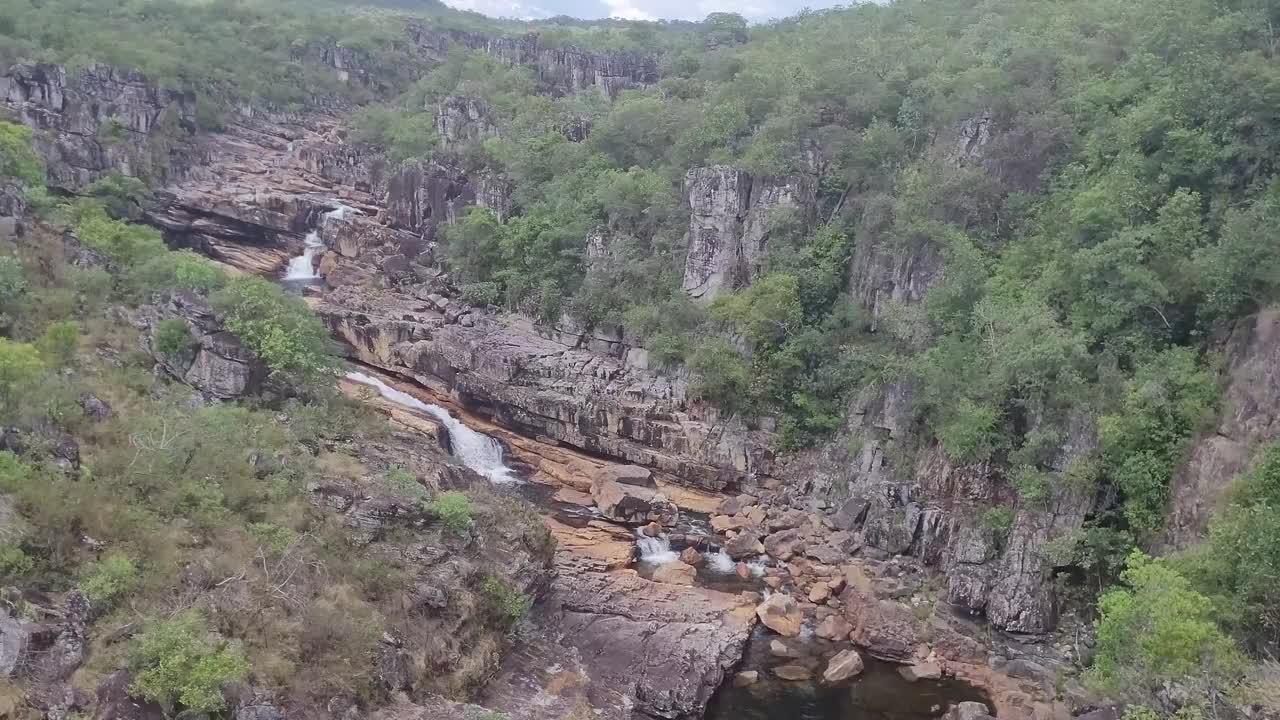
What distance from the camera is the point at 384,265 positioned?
46.1m

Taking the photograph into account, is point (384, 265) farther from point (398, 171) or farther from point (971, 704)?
point (971, 704)

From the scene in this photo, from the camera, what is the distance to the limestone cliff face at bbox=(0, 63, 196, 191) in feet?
146

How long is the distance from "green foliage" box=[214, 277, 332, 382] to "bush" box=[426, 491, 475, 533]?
8357 millimetres

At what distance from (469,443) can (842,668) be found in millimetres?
17239

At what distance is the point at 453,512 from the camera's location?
71.7 ft

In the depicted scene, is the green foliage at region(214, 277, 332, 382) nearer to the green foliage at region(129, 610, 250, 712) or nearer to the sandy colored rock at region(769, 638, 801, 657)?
the green foliage at region(129, 610, 250, 712)

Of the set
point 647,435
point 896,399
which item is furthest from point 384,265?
point 896,399

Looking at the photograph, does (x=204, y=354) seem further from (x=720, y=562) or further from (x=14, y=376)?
(x=720, y=562)

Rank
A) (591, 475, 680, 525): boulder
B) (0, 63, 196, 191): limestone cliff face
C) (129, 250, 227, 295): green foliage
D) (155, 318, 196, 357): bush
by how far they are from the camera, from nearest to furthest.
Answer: (155, 318, 196, 357): bush
(129, 250, 227, 295): green foliage
(591, 475, 680, 525): boulder
(0, 63, 196, 191): limestone cliff face

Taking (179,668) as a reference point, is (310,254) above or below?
above

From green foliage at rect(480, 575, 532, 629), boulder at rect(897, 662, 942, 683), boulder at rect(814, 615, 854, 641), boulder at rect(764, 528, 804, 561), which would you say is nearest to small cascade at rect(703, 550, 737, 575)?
boulder at rect(764, 528, 804, 561)

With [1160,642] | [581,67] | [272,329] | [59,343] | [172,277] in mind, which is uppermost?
[581,67]

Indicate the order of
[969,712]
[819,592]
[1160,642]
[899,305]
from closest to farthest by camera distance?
[1160,642] → [969,712] → [819,592] → [899,305]

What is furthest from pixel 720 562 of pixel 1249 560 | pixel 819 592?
pixel 1249 560
